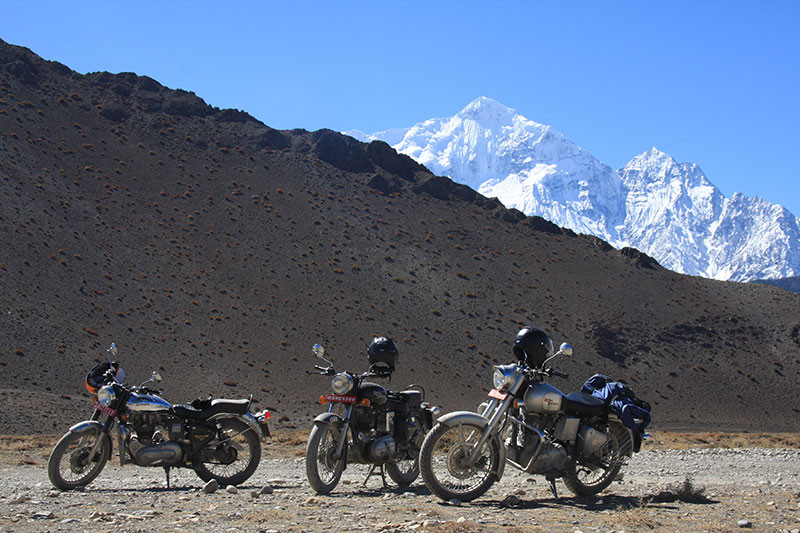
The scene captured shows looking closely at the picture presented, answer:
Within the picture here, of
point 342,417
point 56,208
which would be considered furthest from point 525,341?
point 56,208

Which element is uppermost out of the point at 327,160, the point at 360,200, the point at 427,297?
the point at 327,160

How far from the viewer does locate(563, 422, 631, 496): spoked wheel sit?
8.80 meters

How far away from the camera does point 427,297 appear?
64250 millimetres

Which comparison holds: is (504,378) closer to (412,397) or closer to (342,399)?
(342,399)

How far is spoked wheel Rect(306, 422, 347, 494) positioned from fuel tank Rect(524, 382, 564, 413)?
2279 mm

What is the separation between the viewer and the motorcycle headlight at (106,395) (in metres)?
9.77

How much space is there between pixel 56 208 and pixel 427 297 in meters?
28.5

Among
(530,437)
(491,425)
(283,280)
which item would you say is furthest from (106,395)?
(283,280)

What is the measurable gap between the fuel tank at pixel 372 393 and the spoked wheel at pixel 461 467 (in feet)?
5.83

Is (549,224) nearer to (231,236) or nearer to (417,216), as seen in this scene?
(417,216)

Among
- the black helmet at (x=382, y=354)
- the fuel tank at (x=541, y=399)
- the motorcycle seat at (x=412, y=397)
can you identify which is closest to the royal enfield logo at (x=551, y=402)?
the fuel tank at (x=541, y=399)

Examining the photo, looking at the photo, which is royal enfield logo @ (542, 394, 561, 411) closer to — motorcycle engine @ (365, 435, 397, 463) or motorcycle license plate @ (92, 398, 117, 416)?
motorcycle engine @ (365, 435, 397, 463)

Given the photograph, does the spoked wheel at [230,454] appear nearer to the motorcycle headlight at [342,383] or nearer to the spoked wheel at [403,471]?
the motorcycle headlight at [342,383]

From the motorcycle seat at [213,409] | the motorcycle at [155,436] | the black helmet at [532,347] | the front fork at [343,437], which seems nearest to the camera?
the black helmet at [532,347]
